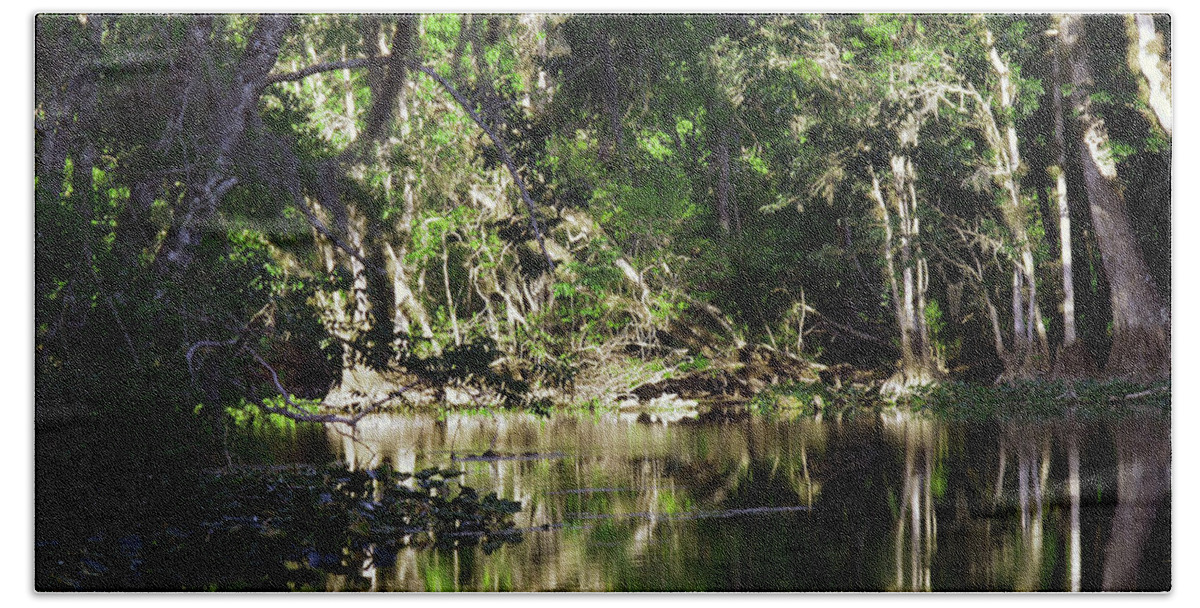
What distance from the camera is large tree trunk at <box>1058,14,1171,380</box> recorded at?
3879 mm

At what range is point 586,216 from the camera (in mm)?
3889

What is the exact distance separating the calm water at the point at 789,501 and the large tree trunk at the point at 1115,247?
263 mm

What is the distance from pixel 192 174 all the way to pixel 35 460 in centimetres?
114

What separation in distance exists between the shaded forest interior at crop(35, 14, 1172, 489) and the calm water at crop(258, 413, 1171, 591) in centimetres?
16

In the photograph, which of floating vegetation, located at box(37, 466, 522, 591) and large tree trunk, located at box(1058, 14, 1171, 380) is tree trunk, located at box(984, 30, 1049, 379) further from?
floating vegetation, located at box(37, 466, 522, 591)

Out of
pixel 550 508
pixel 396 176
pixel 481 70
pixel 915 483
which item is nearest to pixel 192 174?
pixel 396 176

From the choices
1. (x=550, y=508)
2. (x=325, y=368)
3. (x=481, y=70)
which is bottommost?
(x=550, y=508)

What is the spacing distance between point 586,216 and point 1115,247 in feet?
6.08

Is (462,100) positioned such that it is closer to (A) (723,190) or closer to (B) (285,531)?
(A) (723,190)

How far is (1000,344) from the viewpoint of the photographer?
3885 mm

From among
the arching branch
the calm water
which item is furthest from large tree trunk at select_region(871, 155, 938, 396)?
the arching branch

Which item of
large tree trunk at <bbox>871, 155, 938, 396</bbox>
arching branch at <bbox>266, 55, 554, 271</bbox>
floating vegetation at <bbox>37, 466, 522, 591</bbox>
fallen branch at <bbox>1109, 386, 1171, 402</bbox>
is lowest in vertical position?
→ floating vegetation at <bbox>37, 466, 522, 591</bbox>

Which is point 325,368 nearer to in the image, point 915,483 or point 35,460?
point 35,460

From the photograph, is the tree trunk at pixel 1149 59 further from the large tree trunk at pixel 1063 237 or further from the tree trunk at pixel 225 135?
the tree trunk at pixel 225 135
